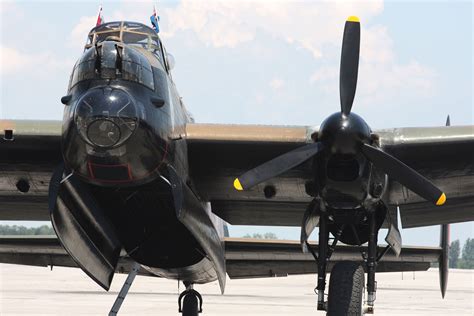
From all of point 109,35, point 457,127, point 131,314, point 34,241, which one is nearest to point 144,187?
point 109,35

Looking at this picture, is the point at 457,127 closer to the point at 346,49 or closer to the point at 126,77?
the point at 346,49

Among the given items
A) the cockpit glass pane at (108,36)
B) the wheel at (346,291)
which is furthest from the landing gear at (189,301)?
the cockpit glass pane at (108,36)

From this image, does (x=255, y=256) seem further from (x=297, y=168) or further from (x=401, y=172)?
(x=401, y=172)

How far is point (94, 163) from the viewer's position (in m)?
12.1

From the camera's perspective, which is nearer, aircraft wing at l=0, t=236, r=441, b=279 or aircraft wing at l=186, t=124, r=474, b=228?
aircraft wing at l=186, t=124, r=474, b=228

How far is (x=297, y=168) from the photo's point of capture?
50.3 ft

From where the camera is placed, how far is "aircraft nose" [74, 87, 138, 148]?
466 inches

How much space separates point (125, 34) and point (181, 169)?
7.34ft

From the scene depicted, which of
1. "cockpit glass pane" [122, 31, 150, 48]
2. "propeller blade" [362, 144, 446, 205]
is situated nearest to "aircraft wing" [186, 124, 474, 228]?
"propeller blade" [362, 144, 446, 205]

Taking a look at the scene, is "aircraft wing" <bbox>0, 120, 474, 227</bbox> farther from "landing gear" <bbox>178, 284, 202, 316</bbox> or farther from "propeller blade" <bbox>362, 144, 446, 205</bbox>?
"landing gear" <bbox>178, 284, 202, 316</bbox>

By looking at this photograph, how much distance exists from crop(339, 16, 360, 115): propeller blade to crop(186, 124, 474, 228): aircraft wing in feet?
2.65

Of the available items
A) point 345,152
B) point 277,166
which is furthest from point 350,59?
point 277,166

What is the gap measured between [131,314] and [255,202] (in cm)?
1146

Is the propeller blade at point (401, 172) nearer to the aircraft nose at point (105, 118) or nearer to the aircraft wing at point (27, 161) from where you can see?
the aircraft nose at point (105, 118)
